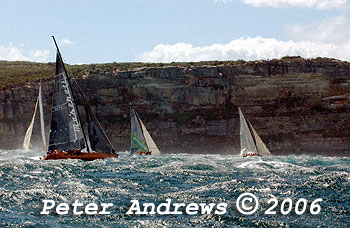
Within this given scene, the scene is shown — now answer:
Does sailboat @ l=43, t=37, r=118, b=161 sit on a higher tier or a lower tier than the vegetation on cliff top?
lower

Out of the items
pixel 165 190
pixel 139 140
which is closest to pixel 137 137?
pixel 139 140

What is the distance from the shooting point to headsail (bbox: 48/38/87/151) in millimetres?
44094

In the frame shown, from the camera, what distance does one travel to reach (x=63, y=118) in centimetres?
4412

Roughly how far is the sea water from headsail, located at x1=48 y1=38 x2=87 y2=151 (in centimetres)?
442

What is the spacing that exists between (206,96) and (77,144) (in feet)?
108

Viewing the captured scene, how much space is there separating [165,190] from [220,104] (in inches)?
1916

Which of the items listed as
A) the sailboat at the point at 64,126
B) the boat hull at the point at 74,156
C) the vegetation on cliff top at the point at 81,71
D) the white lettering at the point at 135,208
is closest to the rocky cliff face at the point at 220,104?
the vegetation on cliff top at the point at 81,71

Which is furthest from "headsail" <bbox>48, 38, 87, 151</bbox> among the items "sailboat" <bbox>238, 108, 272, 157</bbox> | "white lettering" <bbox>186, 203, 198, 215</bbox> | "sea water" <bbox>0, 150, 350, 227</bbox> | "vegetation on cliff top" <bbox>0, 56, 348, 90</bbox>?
"vegetation on cliff top" <bbox>0, 56, 348, 90</bbox>

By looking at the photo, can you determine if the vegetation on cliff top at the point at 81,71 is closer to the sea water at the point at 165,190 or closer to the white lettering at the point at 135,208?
the sea water at the point at 165,190

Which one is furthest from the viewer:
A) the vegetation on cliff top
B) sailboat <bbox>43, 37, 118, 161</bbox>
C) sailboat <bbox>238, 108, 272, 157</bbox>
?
the vegetation on cliff top

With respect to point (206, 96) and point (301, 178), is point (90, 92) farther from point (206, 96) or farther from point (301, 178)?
point (301, 178)

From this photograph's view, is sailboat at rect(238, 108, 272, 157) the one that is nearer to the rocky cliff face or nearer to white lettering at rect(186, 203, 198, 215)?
the rocky cliff face

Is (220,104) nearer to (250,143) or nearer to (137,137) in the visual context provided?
(250,143)

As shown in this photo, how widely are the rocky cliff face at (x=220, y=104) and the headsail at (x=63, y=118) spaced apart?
Answer: 2876 centimetres
